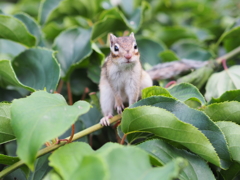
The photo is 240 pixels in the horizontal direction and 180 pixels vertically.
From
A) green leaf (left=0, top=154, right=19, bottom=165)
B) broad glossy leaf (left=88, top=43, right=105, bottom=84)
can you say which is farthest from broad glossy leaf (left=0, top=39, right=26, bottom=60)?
green leaf (left=0, top=154, right=19, bottom=165)

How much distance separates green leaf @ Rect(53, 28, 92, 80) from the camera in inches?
60.9

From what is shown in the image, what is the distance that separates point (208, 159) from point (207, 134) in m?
0.09

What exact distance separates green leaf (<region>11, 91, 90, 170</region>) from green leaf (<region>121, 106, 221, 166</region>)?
185 millimetres

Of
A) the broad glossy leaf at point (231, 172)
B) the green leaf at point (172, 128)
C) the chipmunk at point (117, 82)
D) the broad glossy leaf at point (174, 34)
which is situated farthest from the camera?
the broad glossy leaf at point (174, 34)

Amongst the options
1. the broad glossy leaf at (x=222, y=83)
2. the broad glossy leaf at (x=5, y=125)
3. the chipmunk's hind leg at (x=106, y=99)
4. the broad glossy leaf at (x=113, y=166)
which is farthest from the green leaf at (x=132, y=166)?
the broad glossy leaf at (x=222, y=83)

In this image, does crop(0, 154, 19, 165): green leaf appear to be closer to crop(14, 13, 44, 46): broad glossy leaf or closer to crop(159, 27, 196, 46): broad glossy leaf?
crop(14, 13, 44, 46): broad glossy leaf

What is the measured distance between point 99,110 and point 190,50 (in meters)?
0.85

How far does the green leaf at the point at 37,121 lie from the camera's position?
0.76 meters

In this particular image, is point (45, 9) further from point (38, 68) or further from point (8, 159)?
point (8, 159)

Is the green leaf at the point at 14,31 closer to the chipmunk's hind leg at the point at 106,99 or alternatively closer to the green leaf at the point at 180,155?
the chipmunk's hind leg at the point at 106,99

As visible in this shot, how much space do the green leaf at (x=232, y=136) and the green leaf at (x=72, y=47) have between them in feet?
2.55

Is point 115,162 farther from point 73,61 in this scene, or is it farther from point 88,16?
point 88,16

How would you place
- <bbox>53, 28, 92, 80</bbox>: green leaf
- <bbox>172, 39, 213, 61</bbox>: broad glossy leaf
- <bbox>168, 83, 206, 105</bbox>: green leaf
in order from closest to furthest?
1. <bbox>168, 83, 206, 105</bbox>: green leaf
2. <bbox>53, 28, 92, 80</bbox>: green leaf
3. <bbox>172, 39, 213, 61</bbox>: broad glossy leaf

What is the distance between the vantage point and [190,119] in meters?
1.02
